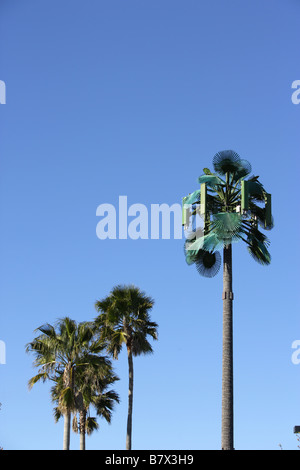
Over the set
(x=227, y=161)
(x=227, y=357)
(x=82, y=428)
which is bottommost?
(x=82, y=428)

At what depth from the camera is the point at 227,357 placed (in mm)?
27406

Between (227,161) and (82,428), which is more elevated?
(227,161)

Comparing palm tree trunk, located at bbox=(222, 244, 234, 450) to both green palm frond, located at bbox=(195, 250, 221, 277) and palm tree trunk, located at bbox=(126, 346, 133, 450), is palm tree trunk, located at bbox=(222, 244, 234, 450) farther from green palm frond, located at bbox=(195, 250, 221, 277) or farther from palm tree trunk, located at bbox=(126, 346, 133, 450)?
palm tree trunk, located at bbox=(126, 346, 133, 450)

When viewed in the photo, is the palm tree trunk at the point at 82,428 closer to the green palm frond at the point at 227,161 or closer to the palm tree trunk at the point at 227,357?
the palm tree trunk at the point at 227,357

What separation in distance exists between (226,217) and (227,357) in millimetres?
5170

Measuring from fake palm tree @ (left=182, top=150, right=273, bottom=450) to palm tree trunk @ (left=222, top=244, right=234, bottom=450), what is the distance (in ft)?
0.12

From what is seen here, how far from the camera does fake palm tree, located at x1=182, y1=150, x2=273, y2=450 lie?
94.9 ft

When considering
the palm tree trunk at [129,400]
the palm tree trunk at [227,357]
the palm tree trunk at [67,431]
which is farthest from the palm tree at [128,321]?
the palm tree trunk at [227,357]

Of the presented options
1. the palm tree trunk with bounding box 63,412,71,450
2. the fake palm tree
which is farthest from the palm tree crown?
the palm tree trunk with bounding box 63,412,71,450

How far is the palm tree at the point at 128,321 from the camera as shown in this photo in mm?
41094

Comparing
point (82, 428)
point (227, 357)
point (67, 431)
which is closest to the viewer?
point (227, 357)

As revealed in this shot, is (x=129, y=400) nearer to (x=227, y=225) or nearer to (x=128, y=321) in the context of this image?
(x=128, y=321)

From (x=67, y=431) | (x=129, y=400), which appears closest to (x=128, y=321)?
(x=129, y=400)
